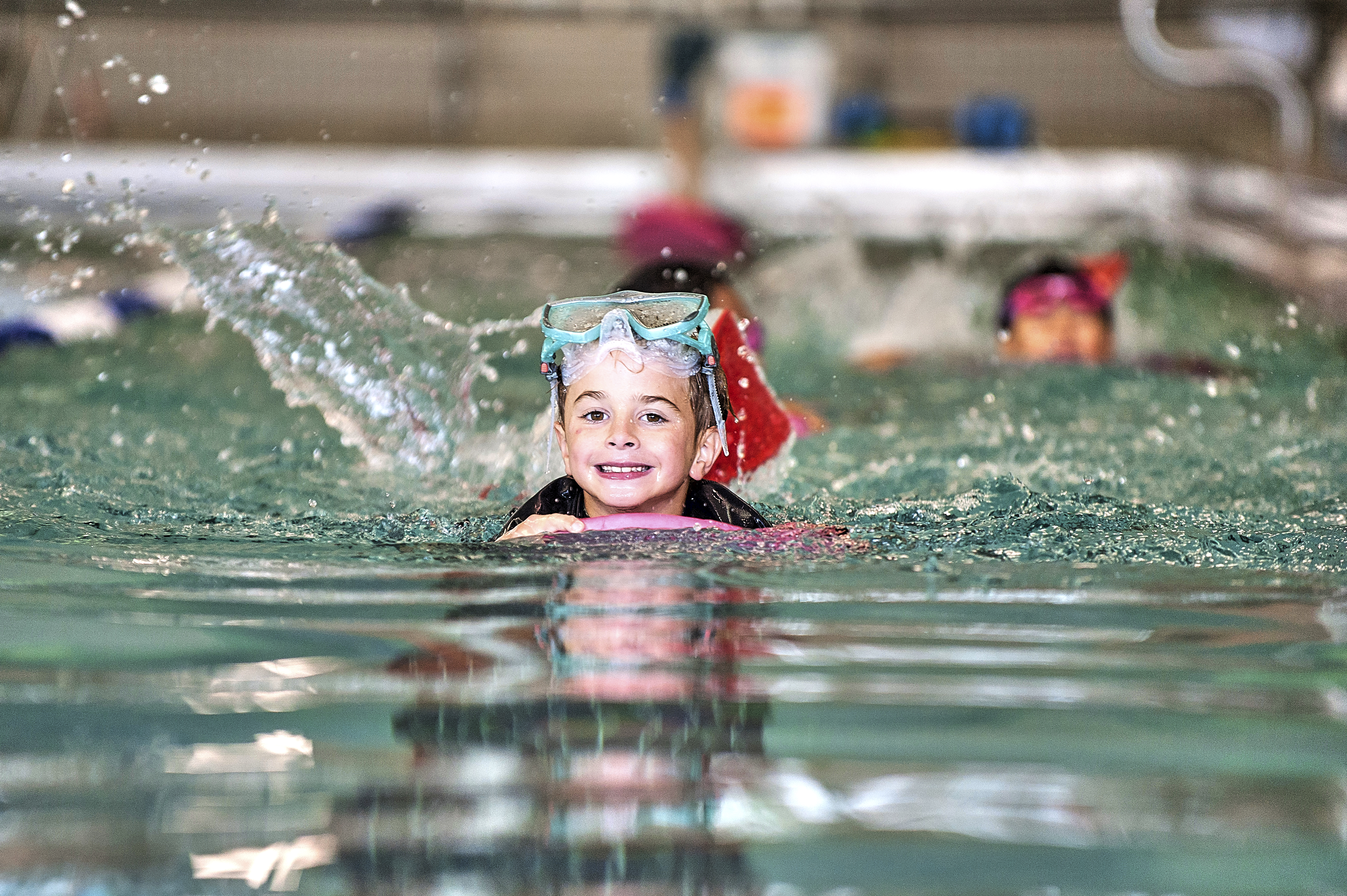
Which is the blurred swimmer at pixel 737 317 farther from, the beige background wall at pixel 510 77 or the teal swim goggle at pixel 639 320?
the beige background wall at pixel 510 77

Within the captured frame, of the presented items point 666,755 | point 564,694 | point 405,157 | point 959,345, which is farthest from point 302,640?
point 405,157

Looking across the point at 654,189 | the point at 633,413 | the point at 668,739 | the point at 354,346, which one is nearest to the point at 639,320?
the point at 633,413

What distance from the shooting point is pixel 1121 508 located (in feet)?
8.80

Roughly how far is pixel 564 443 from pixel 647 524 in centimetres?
29

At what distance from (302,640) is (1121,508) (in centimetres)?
165

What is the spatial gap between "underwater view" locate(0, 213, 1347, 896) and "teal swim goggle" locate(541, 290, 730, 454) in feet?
1.13

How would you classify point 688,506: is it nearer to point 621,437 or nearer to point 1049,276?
point 621,437

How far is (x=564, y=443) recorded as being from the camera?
8.47 feet

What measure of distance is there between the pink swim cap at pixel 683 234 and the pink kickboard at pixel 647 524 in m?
4.48

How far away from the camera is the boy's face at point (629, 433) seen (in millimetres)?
2406

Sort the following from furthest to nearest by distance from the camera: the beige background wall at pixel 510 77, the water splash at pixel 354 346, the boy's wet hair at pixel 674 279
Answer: the beige background wall at pixel 510 77 < the water splash at pixel 354 346 < the boy's wet hair at pixel 674 279

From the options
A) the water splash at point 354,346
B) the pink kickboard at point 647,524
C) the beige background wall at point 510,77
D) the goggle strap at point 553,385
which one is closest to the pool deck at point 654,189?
the beige background wall at point 510,77

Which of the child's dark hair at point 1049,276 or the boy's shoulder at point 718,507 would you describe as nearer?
the boy's shoulder at point 718,507

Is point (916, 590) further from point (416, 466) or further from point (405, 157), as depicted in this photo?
point (405, 157)
